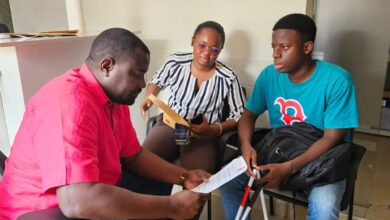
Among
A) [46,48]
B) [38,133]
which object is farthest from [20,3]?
[38,133]

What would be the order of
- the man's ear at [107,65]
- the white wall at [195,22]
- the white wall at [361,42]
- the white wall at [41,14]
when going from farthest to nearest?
the white wall at [41,14], the white wall at [361,42], the white wall at [195,22], the man's ear at [107,65]

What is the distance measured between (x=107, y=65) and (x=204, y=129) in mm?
817

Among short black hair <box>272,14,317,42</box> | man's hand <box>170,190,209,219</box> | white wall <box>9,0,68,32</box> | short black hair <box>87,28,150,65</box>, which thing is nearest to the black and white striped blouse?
short black hair <box>272,14,317,42</box>

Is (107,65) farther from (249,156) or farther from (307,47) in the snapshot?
(307,47)

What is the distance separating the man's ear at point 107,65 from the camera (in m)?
1.04

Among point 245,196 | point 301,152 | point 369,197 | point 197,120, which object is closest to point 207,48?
point 197,120

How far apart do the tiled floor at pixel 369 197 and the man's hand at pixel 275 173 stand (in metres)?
0.74

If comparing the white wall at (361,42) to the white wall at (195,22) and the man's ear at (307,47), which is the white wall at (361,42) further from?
the man's ear at (307,47)

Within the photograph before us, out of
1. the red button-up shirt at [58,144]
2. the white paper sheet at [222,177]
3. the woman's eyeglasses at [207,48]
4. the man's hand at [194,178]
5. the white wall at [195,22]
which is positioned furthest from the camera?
the white wall at [195,22]

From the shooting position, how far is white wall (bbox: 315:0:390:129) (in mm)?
2111

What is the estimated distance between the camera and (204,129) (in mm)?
1754

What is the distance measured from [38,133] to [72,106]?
0.12 m

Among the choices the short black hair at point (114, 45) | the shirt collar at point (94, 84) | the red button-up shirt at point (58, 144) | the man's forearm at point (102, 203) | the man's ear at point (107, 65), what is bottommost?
the man's forearm at point (102, 203)

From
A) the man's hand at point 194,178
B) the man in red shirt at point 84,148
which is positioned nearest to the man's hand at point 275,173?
the man's hand at point 194,178
